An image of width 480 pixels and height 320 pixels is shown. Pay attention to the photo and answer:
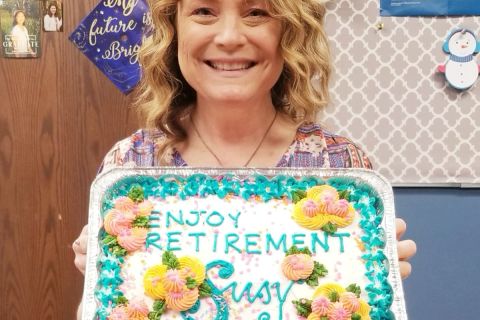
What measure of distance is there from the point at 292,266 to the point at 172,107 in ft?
1.67

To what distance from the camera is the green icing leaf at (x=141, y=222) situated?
98 cm

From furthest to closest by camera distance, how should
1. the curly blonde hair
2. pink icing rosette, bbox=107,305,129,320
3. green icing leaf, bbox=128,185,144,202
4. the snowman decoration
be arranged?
the snowman decoration < the curly blonde hair < green icing leaf, bbox=128,185,144,202 < pink icing rosette, bbox=107,305,129,320

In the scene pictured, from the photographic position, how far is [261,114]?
1.24 meters

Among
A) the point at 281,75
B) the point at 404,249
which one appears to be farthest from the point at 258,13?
the point at 404,249

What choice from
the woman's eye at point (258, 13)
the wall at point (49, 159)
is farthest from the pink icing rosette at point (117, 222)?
the wall at point (49, 159)

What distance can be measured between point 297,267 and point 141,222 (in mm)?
277

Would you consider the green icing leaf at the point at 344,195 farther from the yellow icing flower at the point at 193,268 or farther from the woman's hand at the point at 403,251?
the yellow icing flower at the point at 193,268

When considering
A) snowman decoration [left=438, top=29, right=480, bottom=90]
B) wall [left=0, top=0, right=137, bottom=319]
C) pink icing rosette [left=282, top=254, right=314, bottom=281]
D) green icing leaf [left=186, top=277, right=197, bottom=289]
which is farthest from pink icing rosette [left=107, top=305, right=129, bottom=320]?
snowman decoration [left=438, top=29, right=480, bottom=90]

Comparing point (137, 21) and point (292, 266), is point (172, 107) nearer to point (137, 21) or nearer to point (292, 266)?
point (292, 266)

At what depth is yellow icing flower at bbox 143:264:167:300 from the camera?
36.2 inches

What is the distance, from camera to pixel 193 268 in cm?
93

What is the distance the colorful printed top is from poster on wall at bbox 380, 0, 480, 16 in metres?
1.26

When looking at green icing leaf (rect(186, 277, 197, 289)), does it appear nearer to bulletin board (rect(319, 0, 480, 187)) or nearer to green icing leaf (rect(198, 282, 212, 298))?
green icing leaf (rect(198, 282, 212, 298))

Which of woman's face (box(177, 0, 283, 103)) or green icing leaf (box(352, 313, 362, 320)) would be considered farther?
woman's face (box(177, 0, 283, 103))
